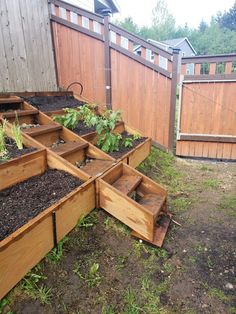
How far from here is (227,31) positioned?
131 feet

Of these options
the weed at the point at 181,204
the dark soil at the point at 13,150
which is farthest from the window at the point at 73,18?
the weed at the point at 181,204

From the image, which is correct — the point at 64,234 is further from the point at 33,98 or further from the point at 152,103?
the point at 152,103

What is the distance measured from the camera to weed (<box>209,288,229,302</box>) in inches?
66.1

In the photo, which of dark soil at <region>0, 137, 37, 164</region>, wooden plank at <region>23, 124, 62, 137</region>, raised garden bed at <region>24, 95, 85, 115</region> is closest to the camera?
dark soil at <region>0, 137, 37, 164</region>

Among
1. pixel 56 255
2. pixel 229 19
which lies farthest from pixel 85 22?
pixel 229 19

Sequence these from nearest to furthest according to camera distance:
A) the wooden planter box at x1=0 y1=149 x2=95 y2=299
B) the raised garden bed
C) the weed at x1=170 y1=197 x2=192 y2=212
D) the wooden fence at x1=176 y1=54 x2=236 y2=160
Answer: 1. the wooden planter box at x1=0 y1=149 x2=95 y2=299
2. the weed at x1=170 y1=197 x2=192 y2=212
3. the raised garden bed
4. the wooden fence at x1=176 y1=54 x2=236 y2=160

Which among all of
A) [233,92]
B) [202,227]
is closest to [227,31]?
[233,92]

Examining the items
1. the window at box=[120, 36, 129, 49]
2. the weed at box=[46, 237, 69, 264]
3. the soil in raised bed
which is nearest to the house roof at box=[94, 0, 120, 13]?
the window at box=[120, 36, 129, 49]

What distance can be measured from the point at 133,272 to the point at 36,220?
0.86 meters

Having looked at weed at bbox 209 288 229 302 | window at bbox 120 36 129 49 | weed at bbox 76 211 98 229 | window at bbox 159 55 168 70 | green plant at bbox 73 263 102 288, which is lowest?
weed at bbox 209 288 229 302

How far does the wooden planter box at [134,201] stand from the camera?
2.07 metres

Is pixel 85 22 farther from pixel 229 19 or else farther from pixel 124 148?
pixel 229 19

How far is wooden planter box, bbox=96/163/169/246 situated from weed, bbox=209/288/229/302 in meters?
0.54

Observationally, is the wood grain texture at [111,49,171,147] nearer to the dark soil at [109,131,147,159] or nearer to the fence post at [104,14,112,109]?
the fence post at [104,14,112,109]
